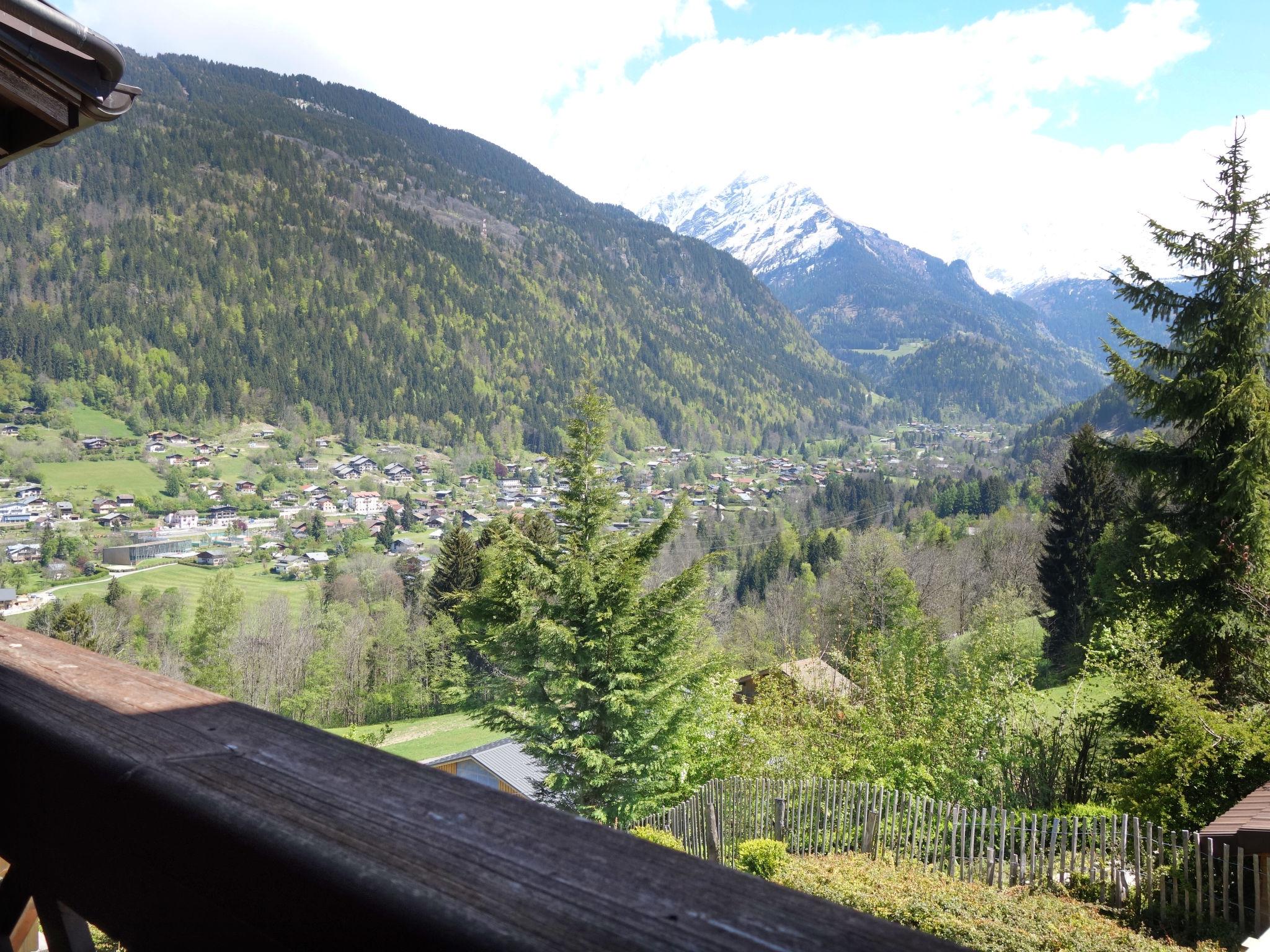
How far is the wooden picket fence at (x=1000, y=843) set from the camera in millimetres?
8539

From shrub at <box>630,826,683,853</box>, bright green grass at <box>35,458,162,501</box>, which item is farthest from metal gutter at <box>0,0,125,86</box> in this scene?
bright green grass at <box>35,458,162,501</box>

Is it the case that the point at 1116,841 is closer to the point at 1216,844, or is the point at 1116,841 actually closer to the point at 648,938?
the point at 1216,844

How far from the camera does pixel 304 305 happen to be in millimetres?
154625

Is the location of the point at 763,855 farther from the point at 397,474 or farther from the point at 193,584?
the point at 397,474

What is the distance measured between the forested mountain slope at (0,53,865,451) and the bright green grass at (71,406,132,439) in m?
3.04

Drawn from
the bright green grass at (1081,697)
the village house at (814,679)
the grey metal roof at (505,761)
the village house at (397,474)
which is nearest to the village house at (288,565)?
the village house at (397,474)

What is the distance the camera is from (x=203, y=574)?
78.6 m

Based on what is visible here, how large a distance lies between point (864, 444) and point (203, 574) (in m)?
135

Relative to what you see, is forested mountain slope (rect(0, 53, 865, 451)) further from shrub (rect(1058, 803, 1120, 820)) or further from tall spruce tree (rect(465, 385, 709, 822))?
shrub (rect(1058, 803, 1120, 820))

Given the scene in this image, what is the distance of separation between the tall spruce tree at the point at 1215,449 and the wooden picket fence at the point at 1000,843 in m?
4.62

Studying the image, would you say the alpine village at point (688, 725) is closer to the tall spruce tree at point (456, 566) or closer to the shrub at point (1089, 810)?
the shrub at point (1089, 810)

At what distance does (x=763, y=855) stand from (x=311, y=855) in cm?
1097

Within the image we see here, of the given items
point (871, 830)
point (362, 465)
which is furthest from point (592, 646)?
point (362, 465)

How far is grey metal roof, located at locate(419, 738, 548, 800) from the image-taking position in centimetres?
2398
